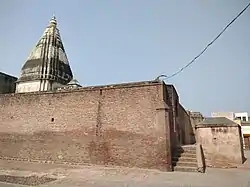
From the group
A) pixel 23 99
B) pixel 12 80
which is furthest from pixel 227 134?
pixel 12 80

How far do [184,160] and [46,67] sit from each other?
17007 millimetres

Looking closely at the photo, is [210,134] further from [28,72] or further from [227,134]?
[28,72]

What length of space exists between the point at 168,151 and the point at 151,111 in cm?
216

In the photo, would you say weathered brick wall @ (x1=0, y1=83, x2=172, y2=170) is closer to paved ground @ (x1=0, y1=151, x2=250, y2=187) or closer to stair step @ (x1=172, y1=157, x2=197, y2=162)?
stair step @ (x1=172, y1=157, x2=197, y2=162)

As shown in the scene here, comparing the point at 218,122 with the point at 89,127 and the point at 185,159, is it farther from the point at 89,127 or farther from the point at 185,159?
the point at 89,127

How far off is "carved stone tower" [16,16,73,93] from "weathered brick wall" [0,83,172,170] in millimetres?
6869

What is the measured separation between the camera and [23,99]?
599 inches

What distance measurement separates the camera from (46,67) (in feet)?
74.9

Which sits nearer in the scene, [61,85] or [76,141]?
[76,141]

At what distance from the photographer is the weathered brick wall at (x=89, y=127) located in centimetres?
1156

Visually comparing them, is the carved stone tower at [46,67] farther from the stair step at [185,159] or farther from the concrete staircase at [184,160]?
the stair step at [185,159]

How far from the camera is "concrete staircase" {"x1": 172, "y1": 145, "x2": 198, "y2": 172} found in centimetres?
1039

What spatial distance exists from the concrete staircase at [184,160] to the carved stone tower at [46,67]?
1486 cm

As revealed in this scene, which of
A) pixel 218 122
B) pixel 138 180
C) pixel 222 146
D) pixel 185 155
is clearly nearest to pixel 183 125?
pixel 218 122
